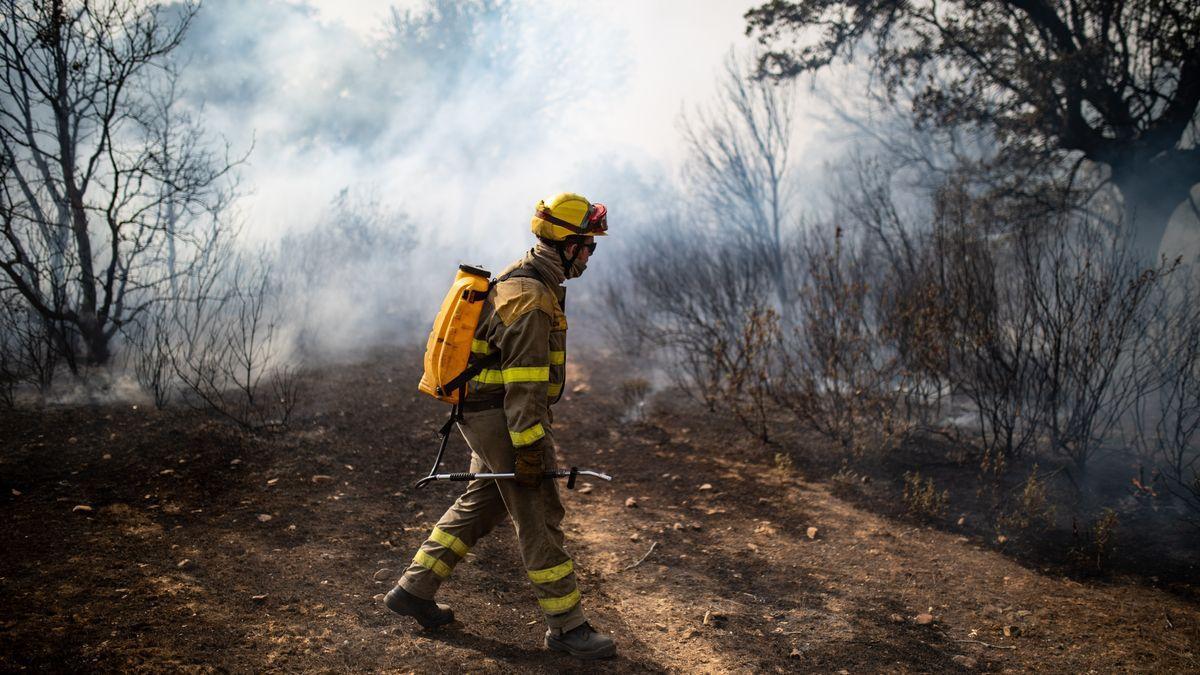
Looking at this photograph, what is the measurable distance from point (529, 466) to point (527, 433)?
138 mm

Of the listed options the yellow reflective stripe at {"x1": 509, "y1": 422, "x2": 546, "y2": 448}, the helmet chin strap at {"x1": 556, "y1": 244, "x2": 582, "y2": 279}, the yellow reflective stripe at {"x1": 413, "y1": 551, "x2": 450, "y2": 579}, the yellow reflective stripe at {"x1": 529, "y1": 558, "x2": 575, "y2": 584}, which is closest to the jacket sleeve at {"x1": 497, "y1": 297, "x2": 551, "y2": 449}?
the yellow reflective stripe at {"x1": 509, "y1": 422, "x2": 546, "y2": 448}

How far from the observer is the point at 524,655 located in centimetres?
282

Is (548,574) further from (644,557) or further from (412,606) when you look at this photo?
(644,557)

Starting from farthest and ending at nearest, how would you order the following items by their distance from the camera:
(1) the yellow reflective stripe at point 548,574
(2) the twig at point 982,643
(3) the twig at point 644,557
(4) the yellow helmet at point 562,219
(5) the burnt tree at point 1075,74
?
(5) the burnt tree at point 1075,74, (3) the twig at point 644,557, (2) the twig at point 982,643, (4) the yellow helmet at point 562,219, (1) the yellow reflective stripe at point 548,574

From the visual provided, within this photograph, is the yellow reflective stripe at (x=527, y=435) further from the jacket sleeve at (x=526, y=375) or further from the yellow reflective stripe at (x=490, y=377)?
the yellow reflective stripe at (x=490, y=377)

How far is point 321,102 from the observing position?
13305 mm

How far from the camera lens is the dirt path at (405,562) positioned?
2.77m

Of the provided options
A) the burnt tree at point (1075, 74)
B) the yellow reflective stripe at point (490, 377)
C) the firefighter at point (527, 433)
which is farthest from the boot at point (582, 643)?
the burnt tree at point (1075, 74)

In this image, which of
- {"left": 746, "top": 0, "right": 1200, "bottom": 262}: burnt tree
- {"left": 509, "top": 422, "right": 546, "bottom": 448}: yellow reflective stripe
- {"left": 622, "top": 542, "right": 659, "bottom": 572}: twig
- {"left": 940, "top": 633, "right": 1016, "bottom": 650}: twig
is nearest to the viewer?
{"left": 509, "top": 422, "right": 546, "bottom": 448}: yellow reflective stripe

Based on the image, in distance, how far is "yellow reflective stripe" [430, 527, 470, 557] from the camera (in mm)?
2885

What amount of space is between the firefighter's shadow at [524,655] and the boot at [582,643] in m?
0.04

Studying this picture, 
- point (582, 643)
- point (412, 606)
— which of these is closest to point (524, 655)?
point (582, 643)

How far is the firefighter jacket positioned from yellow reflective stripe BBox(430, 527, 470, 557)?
0.55 m

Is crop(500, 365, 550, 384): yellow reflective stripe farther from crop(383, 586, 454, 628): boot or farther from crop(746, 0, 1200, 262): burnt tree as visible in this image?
crop(746, 0, 1200, 262): burnt tree
